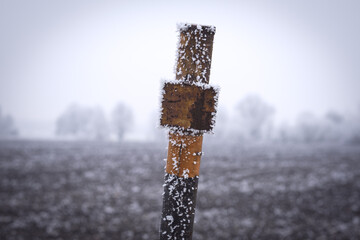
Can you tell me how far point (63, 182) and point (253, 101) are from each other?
61.8 metres

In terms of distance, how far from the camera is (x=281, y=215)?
27.0 feet

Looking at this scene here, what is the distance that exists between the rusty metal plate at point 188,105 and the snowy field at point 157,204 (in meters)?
6.31

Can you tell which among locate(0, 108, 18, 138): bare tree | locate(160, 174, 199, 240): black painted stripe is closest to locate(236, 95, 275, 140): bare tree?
locate(160, 174, 199, 240): black painted stripe

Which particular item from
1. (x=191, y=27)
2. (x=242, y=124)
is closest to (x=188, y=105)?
(x=191, y=27)

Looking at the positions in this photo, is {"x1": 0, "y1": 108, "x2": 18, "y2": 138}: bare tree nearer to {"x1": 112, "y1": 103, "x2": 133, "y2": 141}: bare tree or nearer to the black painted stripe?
{"x1": 112, "y1": 103, "x2": 133, "y2": 141}: bare tree

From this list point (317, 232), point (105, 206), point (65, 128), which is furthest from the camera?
point (65, 128)

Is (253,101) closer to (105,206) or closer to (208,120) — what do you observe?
(105,206)

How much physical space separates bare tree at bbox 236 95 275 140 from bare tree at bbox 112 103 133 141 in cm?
3133

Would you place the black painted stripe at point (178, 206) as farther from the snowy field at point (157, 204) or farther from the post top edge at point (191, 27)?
the snowy field at point (157, 204)

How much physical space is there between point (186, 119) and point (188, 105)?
9cm

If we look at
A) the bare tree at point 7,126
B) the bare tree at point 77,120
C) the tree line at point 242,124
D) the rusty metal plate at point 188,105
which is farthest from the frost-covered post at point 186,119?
the bare tree at point 7,126

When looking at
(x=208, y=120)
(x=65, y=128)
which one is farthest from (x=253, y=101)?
(x=208, y=120)

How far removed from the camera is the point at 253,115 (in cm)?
6625

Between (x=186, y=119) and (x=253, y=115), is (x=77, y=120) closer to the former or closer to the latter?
(x=253, y=115)
